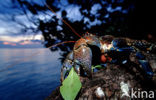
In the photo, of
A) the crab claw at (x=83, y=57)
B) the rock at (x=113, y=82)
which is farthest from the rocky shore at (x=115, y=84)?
the crab claw at (x=83, y=57)

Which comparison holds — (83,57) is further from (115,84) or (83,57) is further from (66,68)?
(115,84)

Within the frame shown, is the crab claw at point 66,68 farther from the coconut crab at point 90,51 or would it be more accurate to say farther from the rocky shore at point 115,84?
the rocky shore at point 115,84

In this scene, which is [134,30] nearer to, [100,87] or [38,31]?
[100,87]

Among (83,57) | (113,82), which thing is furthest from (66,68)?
(113,82)

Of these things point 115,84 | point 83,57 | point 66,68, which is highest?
point 83,57

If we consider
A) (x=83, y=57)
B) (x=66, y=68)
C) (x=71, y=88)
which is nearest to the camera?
(x=71, y=88)

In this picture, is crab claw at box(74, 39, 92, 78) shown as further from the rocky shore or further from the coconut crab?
the rocky shore

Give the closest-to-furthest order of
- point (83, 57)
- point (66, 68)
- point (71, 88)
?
point (71, 88), point (83, 57), point (66, 68)

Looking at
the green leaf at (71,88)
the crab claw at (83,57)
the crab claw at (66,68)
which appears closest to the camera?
the green leaf at (71,88)

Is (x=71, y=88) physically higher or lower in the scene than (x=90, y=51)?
lower

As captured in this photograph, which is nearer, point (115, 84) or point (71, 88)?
point (71, 88)
